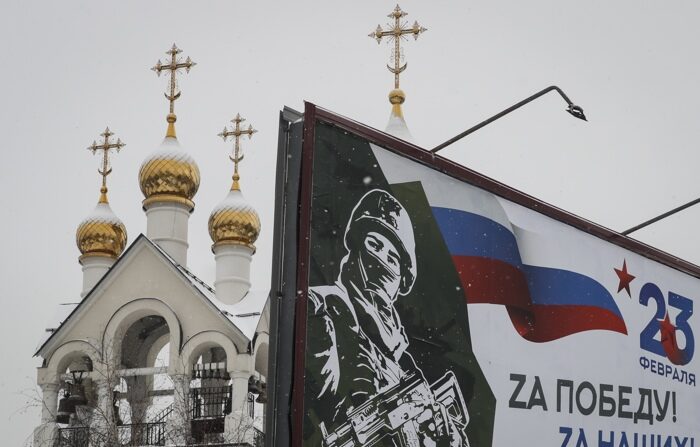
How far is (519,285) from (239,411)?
20035 mm

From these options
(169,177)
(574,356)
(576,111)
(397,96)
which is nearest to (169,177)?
(169,177)

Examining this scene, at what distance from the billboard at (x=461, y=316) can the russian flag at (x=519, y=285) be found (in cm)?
1

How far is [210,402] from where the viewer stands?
28.6 meters

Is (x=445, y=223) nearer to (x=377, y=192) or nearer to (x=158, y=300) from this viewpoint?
(x=377, y=192)

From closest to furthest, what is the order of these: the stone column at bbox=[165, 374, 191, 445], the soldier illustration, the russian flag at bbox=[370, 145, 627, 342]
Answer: the soldier illustration, the russian flag at bbox=[370, 145, 627, 342], the stone column at bbox=[165, 374, 191, 445]

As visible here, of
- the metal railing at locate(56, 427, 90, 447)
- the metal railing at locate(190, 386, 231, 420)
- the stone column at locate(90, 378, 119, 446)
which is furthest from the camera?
the metal railing at locate(190, 386, 231, 420)

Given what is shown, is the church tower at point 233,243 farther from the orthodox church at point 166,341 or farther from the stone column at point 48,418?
the stone column at point 48,418

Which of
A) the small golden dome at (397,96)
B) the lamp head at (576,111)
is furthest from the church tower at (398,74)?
the lamp head at (576,111)

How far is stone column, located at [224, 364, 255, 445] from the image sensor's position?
27.2m

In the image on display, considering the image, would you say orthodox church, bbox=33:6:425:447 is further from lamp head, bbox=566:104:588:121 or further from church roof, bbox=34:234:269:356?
lamp head, bbox=566:104:588:121

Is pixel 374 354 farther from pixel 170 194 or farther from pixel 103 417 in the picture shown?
pixel 170 194

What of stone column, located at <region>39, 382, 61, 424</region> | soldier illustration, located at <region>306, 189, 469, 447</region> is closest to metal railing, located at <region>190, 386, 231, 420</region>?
stone column, located at <region>39, 382, 61, 424</region>

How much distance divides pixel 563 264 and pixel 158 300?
21.4m

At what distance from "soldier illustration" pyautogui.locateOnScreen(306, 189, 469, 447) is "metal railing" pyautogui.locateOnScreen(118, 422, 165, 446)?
21256 millimetres
